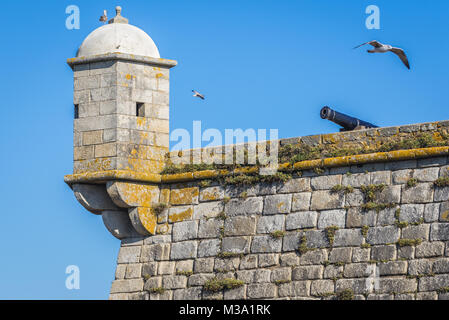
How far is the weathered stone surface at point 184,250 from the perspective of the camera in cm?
1800

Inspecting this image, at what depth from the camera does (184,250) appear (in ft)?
59.3

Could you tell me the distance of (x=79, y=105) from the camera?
1866cm

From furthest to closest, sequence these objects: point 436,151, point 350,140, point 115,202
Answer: point 115,202 < point 350,140 < point 436,151

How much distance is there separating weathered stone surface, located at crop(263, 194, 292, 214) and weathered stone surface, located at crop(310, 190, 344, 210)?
1.32 ft

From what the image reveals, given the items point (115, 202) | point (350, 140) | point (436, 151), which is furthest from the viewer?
point (115, 202)

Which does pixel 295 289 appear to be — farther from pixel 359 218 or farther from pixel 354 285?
pixel 359 218

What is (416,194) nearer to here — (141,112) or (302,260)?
(302,260)

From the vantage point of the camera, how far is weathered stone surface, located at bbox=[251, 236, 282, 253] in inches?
676

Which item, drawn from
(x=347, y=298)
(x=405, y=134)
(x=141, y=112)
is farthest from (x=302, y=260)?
(x=141, y=112)

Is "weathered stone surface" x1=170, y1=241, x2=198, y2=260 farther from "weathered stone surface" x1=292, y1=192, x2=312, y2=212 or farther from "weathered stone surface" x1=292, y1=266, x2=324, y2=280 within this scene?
"weathered stone surface" x1=292, y1=266, x2=324, y2=280

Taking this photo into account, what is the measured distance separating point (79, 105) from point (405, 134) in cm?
518

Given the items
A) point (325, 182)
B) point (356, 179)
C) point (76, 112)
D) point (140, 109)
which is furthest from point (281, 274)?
point (76, 112)

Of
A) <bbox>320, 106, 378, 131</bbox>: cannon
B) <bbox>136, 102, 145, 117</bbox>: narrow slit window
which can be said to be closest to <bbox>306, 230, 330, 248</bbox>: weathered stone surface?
<bbox>320, 106, 378, 131</bbox>: cannon

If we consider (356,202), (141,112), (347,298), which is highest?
(141,112)
